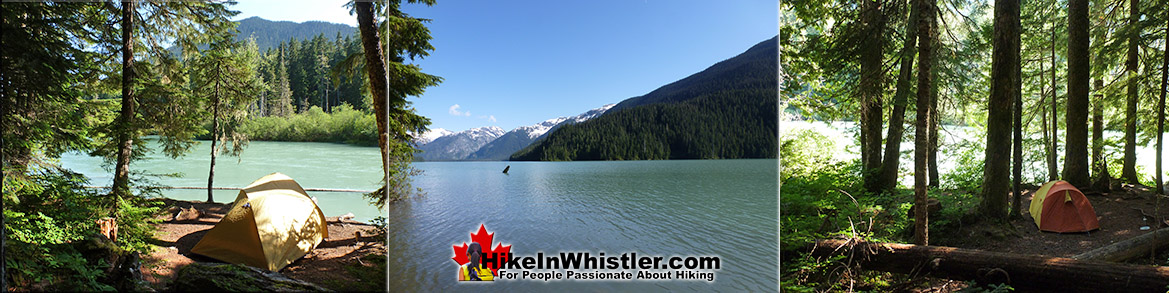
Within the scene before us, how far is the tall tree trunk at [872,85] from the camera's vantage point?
5.12 meters

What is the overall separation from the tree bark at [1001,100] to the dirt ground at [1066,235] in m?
0.33

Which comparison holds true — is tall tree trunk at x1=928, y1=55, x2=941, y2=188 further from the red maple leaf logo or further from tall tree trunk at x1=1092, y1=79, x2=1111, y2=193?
the red maple leaf logo

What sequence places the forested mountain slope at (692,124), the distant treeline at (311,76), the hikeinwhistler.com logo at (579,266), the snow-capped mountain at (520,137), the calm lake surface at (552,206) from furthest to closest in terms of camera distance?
the distant treeline at (311,76) < the snow-capped mountain at (520,137) < the forested mountain slope at (692,124) < the calm lake surface at (552,206) < the hikeinwhistler.com logo at (579,266)

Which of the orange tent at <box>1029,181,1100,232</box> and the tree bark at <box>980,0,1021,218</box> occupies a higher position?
the tree bark at <box>980,0,1021,218</box>

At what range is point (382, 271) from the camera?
171 inches

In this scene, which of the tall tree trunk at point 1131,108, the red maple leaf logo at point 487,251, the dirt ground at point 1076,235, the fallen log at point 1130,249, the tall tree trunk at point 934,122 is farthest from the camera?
the tall tree trunk at point 1131,108

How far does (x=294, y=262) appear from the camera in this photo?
15.1 ft

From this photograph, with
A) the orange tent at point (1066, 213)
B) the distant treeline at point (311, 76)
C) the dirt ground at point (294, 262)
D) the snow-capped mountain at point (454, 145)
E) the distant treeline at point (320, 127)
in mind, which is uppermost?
the distant treeline at point (311, 76)

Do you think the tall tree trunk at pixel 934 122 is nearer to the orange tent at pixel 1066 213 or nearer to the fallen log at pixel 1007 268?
the orange tent at pixel 1066 213

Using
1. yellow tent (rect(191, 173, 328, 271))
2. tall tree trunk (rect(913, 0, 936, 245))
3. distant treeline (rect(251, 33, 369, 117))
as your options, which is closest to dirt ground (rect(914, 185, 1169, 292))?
tall tree trunk (rect(913, 0, 936, 245))

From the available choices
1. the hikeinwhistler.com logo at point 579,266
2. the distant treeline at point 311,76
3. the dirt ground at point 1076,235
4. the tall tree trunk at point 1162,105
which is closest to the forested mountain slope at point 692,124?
the hikeinwhistler.com logo at point 579,266

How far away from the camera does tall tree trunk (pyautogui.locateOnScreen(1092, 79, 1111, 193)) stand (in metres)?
5.91

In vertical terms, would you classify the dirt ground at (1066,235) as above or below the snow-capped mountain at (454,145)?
below

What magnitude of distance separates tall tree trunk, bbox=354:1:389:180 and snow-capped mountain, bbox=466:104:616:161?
0.94 m
